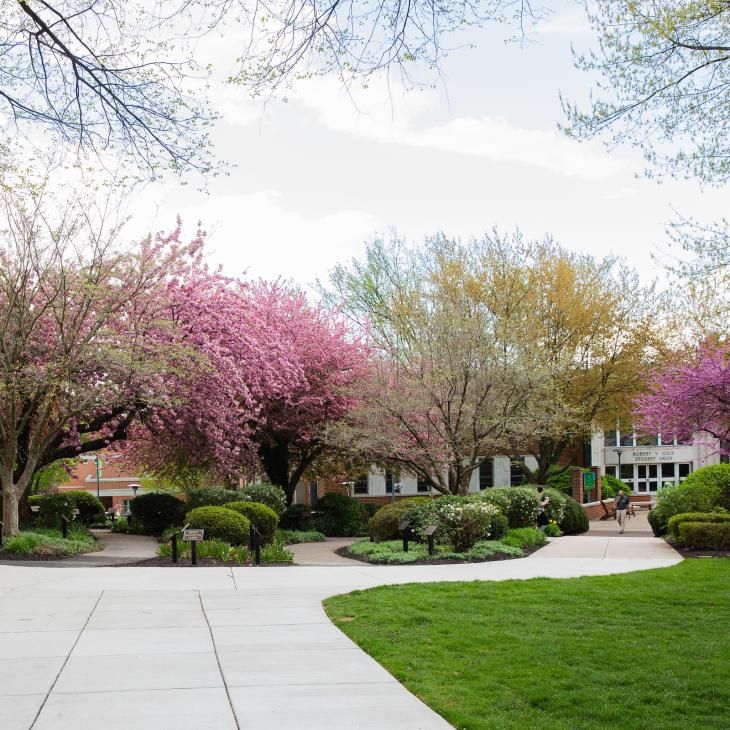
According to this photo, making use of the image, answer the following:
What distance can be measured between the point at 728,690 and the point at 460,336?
16.8m

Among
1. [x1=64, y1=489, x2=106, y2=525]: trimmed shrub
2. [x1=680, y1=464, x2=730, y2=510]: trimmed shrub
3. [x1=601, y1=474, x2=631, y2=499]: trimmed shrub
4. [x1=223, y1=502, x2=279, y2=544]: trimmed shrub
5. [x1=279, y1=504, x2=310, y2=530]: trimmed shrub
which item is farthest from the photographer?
[x1=601, y1=474, x2=631, y2=499]: trimmed shrub

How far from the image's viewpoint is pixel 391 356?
25.8 m

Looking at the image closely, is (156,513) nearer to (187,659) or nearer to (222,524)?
(222,524)

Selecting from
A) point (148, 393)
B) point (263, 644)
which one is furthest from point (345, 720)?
point (148, 393)

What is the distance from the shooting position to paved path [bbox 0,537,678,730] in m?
6.41

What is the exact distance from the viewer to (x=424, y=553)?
1836cm

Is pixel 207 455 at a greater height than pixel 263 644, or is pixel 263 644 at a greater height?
pixel 207 455

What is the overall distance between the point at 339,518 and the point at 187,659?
21928mm

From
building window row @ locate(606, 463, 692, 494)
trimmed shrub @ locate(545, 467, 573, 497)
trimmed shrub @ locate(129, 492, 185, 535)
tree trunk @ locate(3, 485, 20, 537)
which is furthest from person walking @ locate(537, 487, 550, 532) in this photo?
building window row @ locate(606, 463, 692, 494)

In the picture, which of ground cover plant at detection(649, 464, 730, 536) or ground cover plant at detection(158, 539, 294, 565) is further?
ground cover plant at detection(649, 464, 730, 536)

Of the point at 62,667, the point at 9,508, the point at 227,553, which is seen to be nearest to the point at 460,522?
the point at 227,553

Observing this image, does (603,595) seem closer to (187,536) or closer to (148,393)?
(187,536)

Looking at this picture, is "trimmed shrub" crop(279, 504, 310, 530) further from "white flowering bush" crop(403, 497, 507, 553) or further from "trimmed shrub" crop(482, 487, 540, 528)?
"white flowering bush" crop(403, 497, 507, 553)

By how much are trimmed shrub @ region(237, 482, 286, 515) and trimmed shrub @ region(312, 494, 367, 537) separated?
301 centimetres
